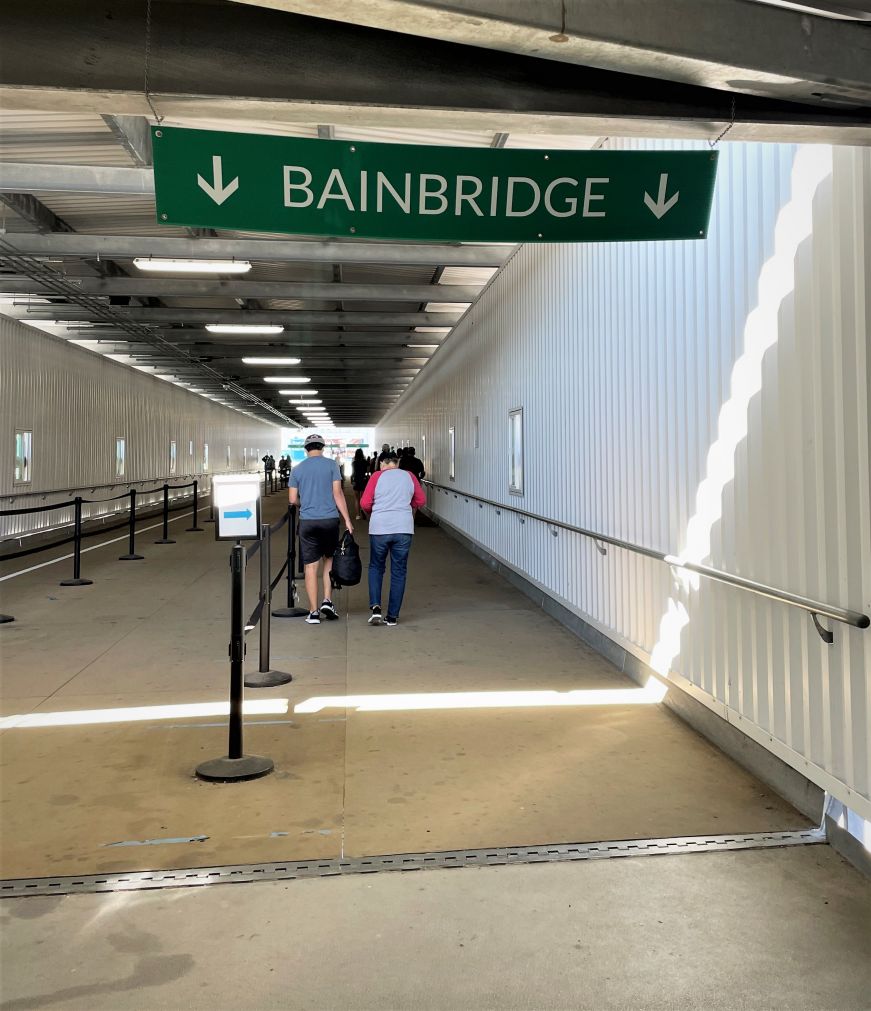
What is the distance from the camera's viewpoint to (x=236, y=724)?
4.54 metres

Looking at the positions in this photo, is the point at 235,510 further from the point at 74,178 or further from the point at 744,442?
the point at 74,178

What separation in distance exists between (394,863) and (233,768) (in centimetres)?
132

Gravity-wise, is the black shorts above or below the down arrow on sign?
below

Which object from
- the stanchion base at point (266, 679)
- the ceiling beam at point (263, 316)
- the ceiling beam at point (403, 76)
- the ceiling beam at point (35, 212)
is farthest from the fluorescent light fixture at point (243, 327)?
the ceiling beam at point (403, 76)

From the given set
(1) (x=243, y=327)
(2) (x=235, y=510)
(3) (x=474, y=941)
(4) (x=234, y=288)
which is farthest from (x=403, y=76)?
(1) (x=243, y=327)

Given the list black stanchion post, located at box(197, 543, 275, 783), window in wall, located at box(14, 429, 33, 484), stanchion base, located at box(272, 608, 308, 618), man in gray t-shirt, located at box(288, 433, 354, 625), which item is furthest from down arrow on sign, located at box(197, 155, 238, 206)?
window in wall, located at box(14, 429, 33, 484)

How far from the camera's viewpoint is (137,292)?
13273 millimetres

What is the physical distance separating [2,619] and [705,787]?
7176mm

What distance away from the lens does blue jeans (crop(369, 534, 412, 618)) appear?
838 centimetres

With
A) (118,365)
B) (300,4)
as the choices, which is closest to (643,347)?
(300,4)

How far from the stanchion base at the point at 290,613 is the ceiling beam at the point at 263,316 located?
8392 mm

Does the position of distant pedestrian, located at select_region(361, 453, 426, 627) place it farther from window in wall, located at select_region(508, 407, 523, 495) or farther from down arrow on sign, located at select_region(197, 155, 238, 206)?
down arrow on sign, located at select_region(197, 155, 238, 206)

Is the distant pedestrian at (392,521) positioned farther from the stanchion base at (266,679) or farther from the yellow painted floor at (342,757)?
the stanchion base at (266,679)

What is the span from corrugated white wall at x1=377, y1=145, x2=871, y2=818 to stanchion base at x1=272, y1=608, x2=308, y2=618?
2.80 m
